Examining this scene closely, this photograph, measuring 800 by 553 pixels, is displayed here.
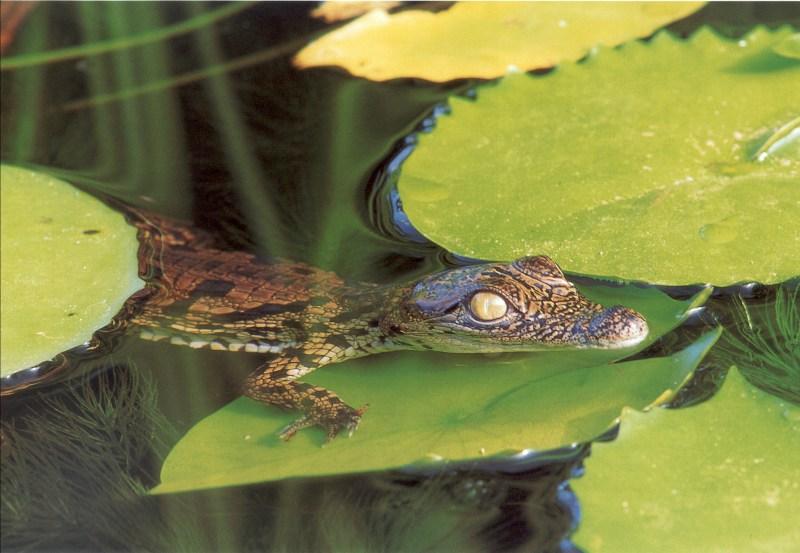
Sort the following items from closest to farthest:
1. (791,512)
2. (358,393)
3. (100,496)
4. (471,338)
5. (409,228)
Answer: (791,512), (100,496), (358,393), (471,338), (409,228)

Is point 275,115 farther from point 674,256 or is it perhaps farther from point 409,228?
point 674,256

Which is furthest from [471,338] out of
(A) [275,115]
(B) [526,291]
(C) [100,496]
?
(A) [275,115]

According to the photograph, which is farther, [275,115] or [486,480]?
[275,115]

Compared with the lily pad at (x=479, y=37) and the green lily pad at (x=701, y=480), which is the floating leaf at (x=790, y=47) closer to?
the lily pad at (x=479, y=37)

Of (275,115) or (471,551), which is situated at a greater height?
(275,115)

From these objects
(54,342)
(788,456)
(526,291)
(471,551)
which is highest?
(54,342)

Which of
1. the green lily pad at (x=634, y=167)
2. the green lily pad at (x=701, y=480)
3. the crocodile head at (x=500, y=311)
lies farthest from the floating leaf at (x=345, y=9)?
the green lily pad at (x=701, y=480)

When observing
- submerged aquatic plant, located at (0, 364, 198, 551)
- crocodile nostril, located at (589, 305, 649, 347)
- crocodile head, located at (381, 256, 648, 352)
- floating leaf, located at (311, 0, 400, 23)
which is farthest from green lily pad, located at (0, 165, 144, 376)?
floating leaf, located at (311, 0, 400, 23)
